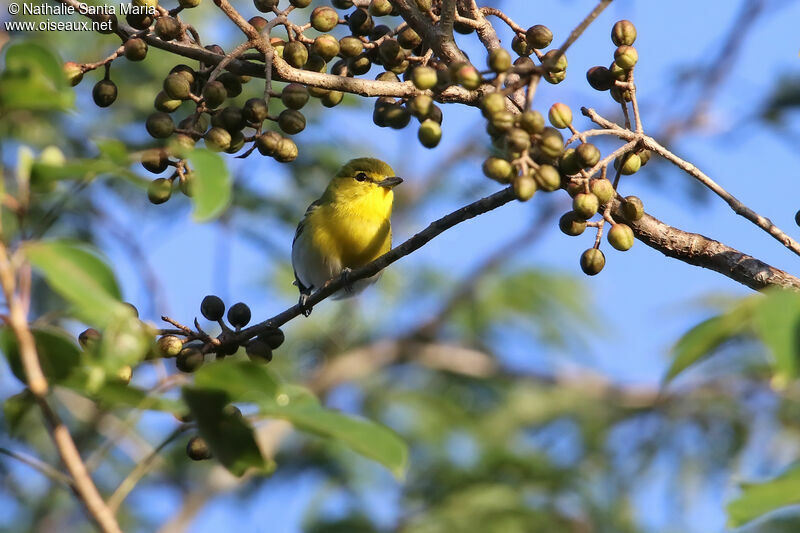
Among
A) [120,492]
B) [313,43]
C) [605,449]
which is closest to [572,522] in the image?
[605,449]

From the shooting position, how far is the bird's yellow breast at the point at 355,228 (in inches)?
223

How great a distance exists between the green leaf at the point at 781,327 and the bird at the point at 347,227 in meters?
4.21

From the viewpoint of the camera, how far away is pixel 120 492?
1.62 meters

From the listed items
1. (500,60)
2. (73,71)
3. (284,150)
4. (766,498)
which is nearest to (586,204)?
(500,60)

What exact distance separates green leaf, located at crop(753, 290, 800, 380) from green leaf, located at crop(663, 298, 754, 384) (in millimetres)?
56

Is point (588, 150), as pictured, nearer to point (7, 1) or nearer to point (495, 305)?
point (7, 1)

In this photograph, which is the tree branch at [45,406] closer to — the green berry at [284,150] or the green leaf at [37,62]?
the green leaf at [37,62]

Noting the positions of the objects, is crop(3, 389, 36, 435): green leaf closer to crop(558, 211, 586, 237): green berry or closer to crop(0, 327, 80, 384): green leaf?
crop(0, 327, 80, 384): green leaf

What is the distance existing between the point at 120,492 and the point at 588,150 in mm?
1183

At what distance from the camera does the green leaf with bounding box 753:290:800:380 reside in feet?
3.95

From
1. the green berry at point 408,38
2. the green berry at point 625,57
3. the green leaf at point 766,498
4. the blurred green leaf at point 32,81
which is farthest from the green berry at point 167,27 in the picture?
the green leaf at point 766,498

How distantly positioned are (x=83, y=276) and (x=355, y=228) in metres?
4.37

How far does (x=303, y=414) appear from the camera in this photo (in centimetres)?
151

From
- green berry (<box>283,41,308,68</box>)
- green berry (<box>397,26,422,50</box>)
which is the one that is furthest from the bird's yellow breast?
green berry (<box>283,41,308,68</box>)
